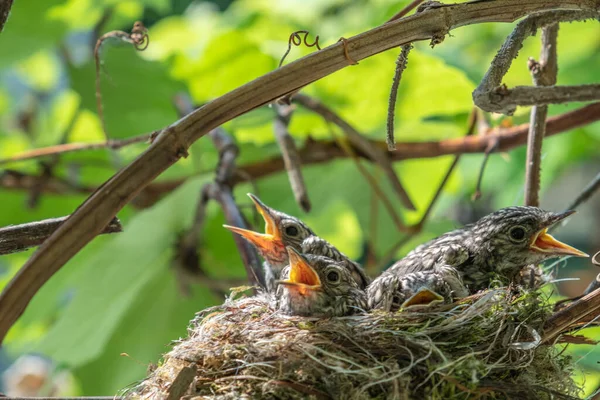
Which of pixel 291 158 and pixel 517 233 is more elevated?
pixel 291 158

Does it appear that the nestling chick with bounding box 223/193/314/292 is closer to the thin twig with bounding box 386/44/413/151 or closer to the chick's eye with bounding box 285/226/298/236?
the chick's eye with bounding box 285/226/298/236

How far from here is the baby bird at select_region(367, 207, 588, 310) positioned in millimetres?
1438

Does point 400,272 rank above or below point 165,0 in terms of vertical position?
below

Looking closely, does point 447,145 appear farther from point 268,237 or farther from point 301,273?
point 301,273

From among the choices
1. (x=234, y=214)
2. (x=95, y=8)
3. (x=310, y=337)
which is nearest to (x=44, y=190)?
(x=95, y=8)

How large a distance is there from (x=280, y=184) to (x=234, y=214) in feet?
2.85

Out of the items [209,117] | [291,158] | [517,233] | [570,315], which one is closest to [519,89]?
[570,315]

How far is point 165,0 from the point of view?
285 cm

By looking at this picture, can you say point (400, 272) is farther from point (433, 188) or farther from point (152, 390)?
point (433, 188)

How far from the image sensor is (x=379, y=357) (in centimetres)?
119

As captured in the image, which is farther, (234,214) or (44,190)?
(44,190)

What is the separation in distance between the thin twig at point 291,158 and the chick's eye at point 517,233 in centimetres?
44

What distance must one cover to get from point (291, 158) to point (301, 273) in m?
0.36

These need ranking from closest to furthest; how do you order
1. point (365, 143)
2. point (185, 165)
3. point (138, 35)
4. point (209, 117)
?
point (209, 117) < point (138, 35) < point (365, 143) < point (185, 165)
